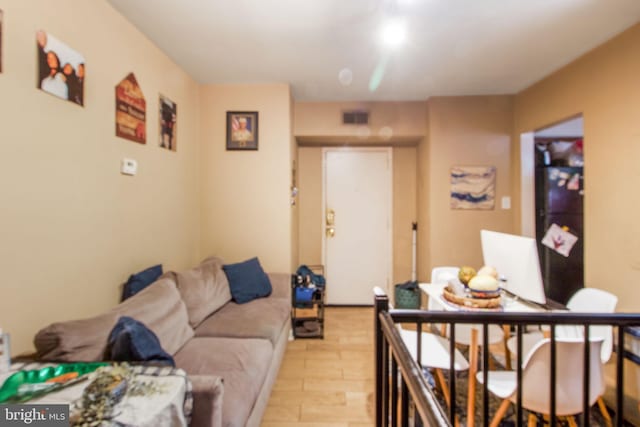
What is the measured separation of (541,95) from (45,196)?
12.9 feet

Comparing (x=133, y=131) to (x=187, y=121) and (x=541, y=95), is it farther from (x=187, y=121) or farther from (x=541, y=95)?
(x=541, y=95)

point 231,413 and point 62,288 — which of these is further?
point 62,288

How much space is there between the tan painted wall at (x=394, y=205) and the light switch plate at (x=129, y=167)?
2.17 metres

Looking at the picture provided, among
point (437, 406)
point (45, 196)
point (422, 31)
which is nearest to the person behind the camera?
point (437, 406)

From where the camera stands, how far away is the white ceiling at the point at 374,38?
1.81m

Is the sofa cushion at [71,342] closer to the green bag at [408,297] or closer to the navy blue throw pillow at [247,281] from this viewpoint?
the navy blue throw pillow at [247,281]

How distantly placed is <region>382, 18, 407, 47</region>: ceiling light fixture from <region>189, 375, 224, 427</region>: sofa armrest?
7.51ft

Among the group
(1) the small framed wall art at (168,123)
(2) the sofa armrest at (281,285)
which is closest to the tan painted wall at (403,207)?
(2) the sofa armrest at (281,285)

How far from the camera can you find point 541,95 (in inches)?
111

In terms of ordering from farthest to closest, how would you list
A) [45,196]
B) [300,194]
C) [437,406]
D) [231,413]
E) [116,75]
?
[300,194]
[116,75]
[45,196]
[231,413]
[437,406]

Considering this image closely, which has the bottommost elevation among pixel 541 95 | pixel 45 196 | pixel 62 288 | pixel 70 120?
pixel 62 288

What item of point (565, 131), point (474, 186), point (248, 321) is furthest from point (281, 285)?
point (565, 131)

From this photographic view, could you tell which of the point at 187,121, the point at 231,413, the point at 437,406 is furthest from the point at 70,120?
the point at 437,406

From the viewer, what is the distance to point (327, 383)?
226cm
